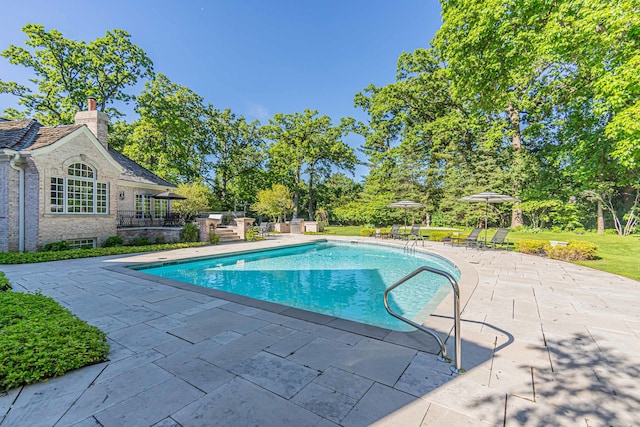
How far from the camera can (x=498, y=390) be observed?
241 centimetres

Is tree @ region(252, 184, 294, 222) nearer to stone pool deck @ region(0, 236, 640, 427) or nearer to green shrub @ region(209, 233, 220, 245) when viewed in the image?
green shrub @ region(209, 233, 220, 245)

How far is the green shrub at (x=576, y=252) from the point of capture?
29.9ft

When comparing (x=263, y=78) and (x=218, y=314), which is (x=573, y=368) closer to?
(x=218, y=314)

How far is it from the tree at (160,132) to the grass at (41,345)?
20632 millimetres

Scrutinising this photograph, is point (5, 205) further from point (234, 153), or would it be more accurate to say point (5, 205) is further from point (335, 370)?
point (234, 153)

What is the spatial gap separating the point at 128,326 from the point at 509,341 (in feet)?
16.7

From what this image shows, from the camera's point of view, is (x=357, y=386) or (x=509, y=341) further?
(x=509, y=341)

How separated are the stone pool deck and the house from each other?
301 inches

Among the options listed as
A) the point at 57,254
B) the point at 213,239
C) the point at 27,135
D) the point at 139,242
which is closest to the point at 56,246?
the point at 57,254

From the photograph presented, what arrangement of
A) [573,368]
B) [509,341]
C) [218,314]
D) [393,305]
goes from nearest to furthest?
1. [573,368]
2. [509,341]
3. [218,314]
4. [393,305]

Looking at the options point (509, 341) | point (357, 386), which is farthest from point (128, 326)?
point (509, 341)

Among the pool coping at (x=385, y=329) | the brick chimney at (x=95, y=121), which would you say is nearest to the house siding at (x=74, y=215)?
the brick chimney at (x=95, y=121)

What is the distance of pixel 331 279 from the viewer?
338 inches

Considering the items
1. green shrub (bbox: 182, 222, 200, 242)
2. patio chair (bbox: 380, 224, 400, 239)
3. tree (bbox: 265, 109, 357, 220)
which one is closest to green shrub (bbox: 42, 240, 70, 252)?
green shrub (bbox: 182, 222, 200, 242)
